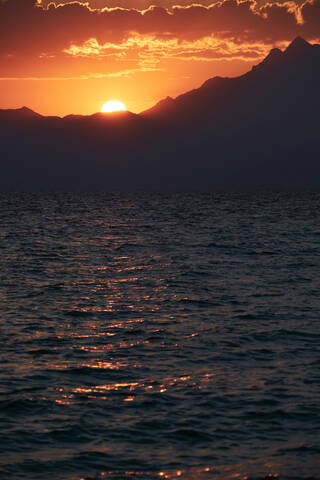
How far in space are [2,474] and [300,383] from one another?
8.00 m

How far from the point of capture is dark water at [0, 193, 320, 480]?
12711mm

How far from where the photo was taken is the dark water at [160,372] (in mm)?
12711

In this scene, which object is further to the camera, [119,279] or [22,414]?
[119,279]

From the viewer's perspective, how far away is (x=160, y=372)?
17750 millimetres

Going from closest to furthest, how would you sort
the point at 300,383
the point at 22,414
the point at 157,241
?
1. the point at 22,414
2. the point at 300,383
3. the point at 157,241

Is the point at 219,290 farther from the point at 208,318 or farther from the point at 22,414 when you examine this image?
the point at 22,414

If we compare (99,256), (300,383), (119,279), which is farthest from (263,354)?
(99,256)

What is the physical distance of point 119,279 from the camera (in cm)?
3438

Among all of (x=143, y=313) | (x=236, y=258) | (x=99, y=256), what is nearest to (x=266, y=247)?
(x=236, y=258)

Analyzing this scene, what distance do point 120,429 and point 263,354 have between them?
6845 mm

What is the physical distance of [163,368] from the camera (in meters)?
18.1

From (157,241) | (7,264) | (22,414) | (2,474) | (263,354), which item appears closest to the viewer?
(2,474)

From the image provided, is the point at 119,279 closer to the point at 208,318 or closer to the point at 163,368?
the point at 208,318

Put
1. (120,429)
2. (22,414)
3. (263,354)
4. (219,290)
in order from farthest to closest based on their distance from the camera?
(219,290)
(263,354)
(22,414)
(120,429)
